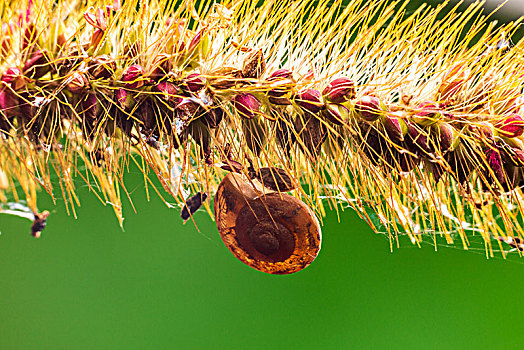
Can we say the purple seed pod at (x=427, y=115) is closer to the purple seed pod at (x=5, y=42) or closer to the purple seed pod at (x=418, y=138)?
the purple seed pod at (x=418, y=138)

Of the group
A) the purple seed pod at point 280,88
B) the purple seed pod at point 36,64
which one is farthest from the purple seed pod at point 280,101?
the purple seed pod at point 36,64

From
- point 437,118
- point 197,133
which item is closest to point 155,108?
point 197,133

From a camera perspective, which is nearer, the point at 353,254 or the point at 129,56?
the point at 129,56

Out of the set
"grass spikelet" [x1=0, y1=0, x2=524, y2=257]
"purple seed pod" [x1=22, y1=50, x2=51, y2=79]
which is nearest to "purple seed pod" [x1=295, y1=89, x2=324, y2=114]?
"grass spikelet" [x1=0, y1=0, x2=524, y2=257]

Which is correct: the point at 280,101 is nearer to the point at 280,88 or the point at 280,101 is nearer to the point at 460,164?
the point at 280,88

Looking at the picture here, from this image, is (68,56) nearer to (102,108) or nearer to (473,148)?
(102,108)
